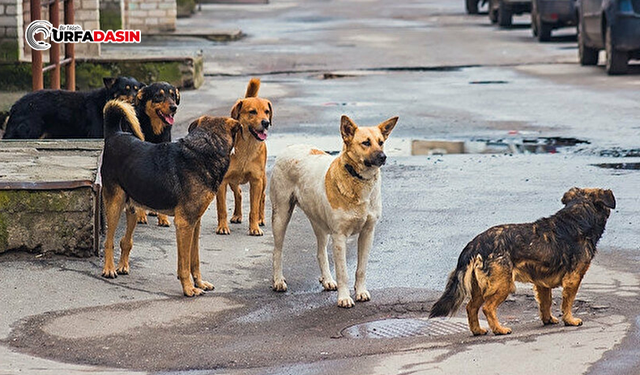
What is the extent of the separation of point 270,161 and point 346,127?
552 cm

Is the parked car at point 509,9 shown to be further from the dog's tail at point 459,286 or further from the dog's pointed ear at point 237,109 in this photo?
the dog's tail at point 459,286

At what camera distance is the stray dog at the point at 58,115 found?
1163cm

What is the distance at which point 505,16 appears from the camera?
1321 inches

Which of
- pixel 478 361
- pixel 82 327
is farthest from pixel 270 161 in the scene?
pixel 478 361

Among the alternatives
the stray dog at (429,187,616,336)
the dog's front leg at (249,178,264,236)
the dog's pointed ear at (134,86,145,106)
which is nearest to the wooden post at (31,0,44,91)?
the dog's pointed ear at (134,86,145,106)

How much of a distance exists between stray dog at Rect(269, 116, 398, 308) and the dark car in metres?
12.6

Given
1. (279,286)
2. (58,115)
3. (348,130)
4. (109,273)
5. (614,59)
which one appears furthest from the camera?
(614,59)

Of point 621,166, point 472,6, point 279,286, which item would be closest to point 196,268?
point 279,286

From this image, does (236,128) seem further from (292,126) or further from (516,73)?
(516,73)

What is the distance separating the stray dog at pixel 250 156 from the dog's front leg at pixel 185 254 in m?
1.71

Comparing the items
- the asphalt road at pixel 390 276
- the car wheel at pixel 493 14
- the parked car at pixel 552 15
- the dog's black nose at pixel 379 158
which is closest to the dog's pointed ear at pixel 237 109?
the asphalt road at pixel 390 276

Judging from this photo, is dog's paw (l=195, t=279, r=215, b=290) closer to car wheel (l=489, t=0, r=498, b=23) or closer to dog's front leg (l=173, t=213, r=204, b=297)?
dog's front leg (l=173, t=213, r=204, b=297)

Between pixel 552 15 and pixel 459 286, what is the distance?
21839 millimetres

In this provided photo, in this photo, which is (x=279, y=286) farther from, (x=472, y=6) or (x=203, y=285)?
(x=472, y=6)
